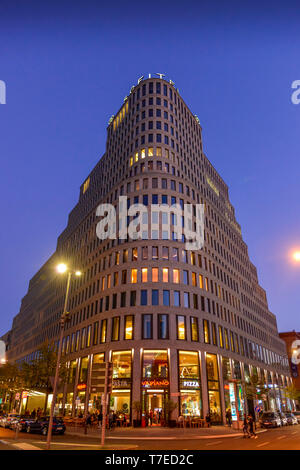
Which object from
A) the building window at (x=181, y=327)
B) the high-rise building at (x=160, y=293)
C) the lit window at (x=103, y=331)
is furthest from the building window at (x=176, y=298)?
the lit window at (x=103, y=331)

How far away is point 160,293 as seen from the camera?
46.9 m

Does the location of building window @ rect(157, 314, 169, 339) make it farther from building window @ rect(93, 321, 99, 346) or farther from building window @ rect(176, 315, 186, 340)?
building window @ rect(93, 321, 99, 346)

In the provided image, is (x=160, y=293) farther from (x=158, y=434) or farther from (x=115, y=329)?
(x=158, y=434)

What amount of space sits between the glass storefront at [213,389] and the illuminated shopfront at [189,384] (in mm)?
2279

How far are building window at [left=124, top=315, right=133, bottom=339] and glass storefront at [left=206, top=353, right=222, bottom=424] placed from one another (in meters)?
12.0

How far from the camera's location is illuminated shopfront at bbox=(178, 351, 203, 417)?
42562mm

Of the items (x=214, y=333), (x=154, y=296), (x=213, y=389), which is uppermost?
(x=154, y=296)

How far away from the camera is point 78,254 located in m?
73.2

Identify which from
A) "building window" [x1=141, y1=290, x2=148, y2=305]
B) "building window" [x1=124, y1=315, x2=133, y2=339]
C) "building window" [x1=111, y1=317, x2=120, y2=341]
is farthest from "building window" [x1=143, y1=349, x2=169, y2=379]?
"building window" [x1=141, y1=290, x2=148, y2=305]

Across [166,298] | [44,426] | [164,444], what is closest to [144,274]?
[166,298]

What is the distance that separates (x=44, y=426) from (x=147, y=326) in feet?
56.7
